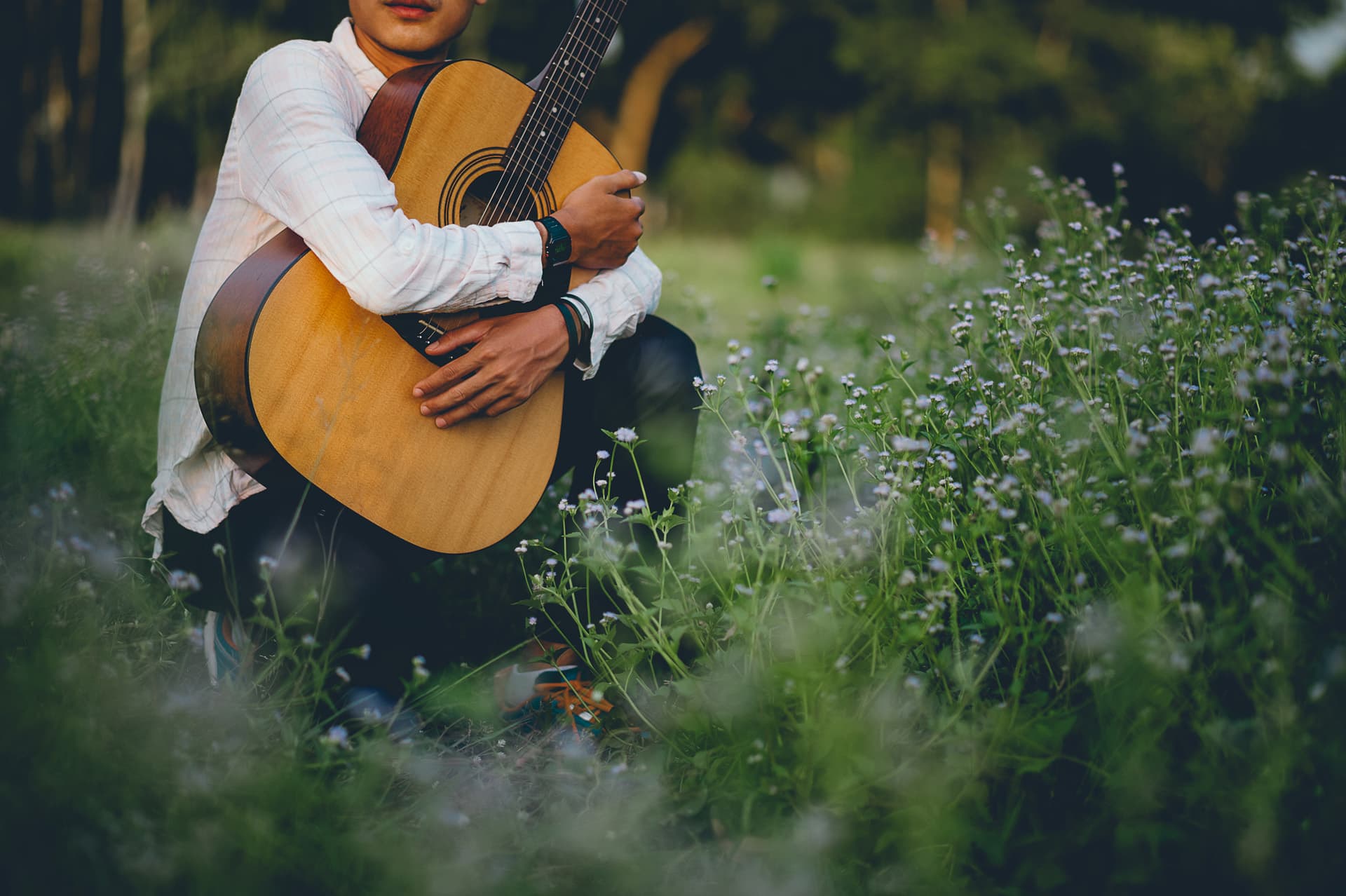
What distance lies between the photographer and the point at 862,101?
71.4 ft

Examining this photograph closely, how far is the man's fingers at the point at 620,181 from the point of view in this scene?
2229mm

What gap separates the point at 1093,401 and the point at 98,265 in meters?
3.61

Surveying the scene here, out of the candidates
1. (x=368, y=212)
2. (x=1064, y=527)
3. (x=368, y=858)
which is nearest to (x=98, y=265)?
(x=368, y=212)

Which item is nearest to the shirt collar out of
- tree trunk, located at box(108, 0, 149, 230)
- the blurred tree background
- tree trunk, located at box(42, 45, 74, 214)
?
the blurred tree background

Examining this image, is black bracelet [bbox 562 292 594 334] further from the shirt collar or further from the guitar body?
the shirt collar

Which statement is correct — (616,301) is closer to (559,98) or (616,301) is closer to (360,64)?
(559,98)

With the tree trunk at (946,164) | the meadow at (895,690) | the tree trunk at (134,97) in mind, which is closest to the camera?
the meadow at (895,690)

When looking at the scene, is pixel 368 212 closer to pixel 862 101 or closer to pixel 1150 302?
pixel 1150 302

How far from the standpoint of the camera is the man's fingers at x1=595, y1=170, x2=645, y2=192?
2.23 meters

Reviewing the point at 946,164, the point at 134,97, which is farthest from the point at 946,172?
the point at 134,97

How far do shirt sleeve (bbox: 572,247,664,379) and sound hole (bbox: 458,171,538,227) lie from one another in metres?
0.23

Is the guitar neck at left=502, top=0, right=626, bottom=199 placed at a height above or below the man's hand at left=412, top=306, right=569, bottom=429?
above

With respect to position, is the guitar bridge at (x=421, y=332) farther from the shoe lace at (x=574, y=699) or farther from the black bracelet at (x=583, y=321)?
the shoe lace at (x=574, y=699)

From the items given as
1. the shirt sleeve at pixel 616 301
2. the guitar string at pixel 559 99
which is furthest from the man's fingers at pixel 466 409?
the shirt sleeve at pixel 616 301
